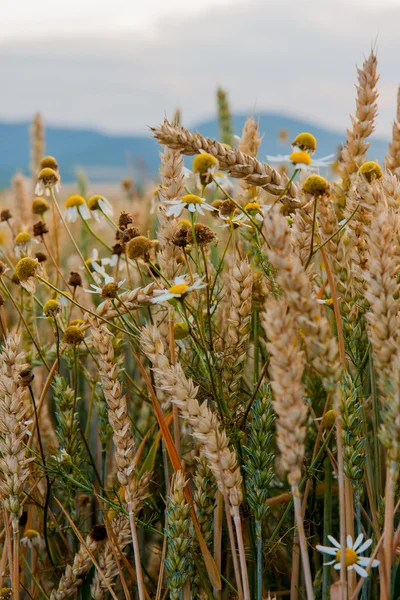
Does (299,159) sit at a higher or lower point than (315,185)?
higher

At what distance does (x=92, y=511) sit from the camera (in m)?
1.92

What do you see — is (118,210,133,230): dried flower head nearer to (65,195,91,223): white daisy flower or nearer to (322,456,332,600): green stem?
(65,195,91,223): white daisy flower

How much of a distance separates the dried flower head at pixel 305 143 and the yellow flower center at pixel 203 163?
0.80 ft

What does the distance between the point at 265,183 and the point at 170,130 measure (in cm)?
26

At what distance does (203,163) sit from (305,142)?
0.91 feet

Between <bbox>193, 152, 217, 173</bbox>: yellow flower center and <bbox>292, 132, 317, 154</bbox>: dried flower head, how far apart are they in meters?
0.24

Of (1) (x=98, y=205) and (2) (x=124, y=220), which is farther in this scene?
(1) (x=98, y=205)

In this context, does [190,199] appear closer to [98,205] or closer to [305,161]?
[305,161]

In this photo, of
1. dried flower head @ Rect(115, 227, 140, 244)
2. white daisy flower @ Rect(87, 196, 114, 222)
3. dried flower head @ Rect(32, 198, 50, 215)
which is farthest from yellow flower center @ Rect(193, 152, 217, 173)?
dried flower head @ Rect(32, 198, 50, 215)

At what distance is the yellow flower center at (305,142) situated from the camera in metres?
1.51

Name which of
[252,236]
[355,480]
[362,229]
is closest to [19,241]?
[252,236]

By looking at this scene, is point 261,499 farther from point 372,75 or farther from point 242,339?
point 372,75

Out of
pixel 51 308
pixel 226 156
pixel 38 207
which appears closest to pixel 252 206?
pixel 226 156

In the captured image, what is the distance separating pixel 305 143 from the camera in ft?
4.95
